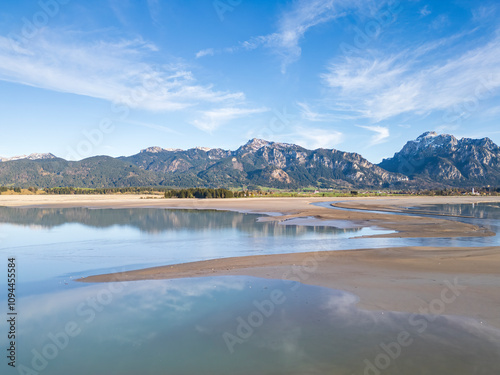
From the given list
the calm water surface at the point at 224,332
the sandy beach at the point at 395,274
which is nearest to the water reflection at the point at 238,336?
the calm water surface at the point at 224,332

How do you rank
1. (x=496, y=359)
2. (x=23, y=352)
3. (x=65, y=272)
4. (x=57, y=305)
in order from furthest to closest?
(x=65, y=272), (x=57, y=305), (x=23, y=352), (x=496, y=359)

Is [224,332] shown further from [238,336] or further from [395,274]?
[395,274]

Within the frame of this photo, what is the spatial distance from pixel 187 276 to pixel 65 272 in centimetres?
643

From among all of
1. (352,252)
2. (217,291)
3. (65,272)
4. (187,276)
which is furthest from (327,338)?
(65,272)

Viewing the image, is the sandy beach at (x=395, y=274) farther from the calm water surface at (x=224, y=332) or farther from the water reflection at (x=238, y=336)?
the water reflection at (x=238, y=336)

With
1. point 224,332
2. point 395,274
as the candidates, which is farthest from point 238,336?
point 395,274

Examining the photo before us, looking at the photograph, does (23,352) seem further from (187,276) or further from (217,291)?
(187,276)

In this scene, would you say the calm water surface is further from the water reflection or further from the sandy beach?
the sandy beach

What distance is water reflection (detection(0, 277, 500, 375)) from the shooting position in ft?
23.7

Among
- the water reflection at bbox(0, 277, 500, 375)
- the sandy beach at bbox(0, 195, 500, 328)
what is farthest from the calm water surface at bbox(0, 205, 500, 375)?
the sandy beach at bbox(0, 195, 500, 328)

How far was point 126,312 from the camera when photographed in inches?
410

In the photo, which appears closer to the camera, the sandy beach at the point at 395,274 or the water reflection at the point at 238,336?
the water reflection at the point at 238,336

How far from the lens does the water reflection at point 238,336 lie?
23.7ft

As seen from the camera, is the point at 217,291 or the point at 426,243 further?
the point at 426,243
